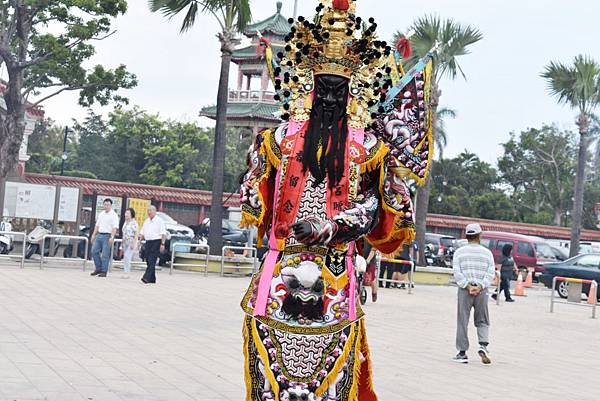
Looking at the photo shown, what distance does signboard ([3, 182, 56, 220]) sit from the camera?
23031mm

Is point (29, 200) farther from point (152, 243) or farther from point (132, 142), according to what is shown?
point (132, 142)

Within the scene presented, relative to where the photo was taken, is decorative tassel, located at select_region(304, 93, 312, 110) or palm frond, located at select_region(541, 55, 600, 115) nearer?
decorative tassel, located at select_region(304, 93, 312, 110)

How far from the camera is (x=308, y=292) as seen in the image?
484 cm

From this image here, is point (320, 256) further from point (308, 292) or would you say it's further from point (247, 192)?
point (247, 192)

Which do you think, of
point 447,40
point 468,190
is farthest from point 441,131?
point 447,40

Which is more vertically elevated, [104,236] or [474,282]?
[104,236]

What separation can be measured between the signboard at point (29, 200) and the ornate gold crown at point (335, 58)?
18.7 meters

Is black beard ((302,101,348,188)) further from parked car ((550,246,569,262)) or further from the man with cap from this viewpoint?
parked car ((550,246,569,262))

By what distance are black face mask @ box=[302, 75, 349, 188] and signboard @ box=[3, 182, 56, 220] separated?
61.7 ft

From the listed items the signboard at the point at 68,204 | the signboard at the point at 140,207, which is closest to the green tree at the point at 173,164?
the signboard at the point at 140,207

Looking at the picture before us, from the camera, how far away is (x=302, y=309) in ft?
15.8

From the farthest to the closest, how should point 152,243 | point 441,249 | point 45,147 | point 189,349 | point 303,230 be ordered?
1. point 45,147
2. point 441,249
3. point 152,243
4. point 189,349
5. point 303,230

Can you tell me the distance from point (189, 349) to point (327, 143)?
18.3ft

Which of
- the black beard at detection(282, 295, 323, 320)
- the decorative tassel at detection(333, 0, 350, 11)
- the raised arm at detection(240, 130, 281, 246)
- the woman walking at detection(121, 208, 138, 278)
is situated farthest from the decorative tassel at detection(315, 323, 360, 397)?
the woman walking at detection(121, 208, 138, 278)
